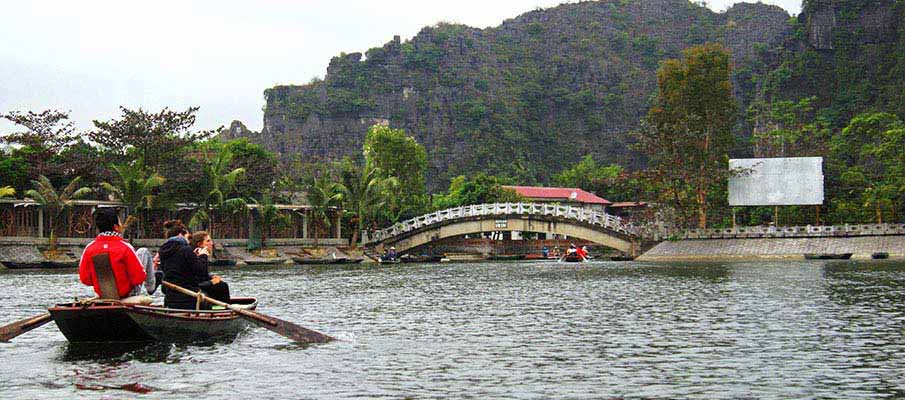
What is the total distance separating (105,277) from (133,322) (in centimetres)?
81

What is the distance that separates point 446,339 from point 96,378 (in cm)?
671

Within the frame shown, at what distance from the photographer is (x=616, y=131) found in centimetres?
18988

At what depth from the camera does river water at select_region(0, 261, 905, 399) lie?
1373 centimetres

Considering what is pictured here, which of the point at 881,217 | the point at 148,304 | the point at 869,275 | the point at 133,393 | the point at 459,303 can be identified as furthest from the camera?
the point at 881,217

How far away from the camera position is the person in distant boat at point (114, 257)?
56.3 ft

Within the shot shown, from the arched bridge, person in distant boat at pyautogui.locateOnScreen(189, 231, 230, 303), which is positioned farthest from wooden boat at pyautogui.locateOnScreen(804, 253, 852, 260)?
person in distant boat at pyautogui.locateOnScreen(189, 231, 230, 303)

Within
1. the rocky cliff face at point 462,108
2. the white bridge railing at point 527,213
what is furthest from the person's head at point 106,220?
the rocky cliff face at point 462,108

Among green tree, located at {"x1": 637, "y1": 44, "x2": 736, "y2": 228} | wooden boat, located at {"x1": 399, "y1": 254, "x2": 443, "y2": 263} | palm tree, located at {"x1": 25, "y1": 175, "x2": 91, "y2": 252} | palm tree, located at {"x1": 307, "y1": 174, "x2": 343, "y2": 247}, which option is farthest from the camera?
wooden boat, located at {"x1": 399, "y1": 254, "x2": 443, "y2": 263}

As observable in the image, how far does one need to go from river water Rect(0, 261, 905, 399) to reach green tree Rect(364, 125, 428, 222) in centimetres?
6380

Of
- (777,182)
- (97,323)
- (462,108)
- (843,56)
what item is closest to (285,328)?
(97,323)

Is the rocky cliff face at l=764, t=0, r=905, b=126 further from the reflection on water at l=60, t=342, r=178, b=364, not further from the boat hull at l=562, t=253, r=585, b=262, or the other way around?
the reflection on water at l=60, t=342, r=178, b=364

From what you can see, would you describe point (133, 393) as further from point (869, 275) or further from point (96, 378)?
point (869, 275)

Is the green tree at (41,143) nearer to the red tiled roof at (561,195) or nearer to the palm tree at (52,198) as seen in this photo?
the palm tree at (52,198)

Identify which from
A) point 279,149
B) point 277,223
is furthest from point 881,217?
point 279,149
